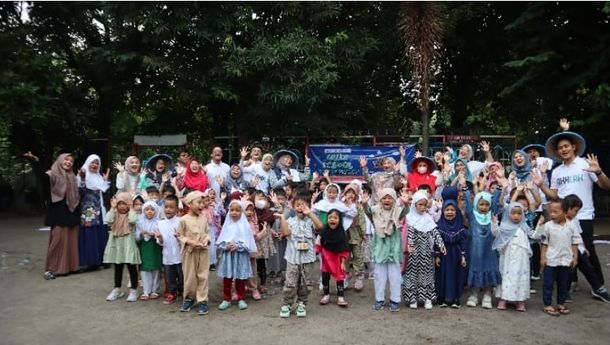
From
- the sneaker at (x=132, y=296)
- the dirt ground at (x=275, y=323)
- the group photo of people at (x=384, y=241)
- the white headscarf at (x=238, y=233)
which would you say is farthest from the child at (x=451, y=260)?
the sneaker at (x=132, y=296)

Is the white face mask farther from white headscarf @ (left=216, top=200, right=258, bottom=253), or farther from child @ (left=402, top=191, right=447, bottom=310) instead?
child @ (left=402, top=191, right=447, bottom=310)

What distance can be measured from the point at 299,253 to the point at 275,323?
2.75 feet

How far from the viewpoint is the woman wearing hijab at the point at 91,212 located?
7.87 m

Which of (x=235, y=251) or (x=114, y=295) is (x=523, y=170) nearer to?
(x=235, y=251)

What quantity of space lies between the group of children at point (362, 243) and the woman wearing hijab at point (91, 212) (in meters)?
1.50

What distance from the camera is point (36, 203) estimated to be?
17.2 metres

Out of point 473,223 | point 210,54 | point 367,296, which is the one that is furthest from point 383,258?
point 210,54

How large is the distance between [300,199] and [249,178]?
227 centimetres

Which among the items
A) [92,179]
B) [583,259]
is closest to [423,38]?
[583,259]

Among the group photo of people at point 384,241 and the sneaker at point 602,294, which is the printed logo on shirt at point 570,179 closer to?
the group photo of people at point 384,241

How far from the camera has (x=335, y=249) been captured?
594 centimetres

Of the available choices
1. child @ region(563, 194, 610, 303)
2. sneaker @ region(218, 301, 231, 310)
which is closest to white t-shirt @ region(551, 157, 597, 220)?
child @ region(563, 194, 610, 303)

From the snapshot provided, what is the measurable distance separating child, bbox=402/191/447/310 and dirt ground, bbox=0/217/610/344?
0.67 feet

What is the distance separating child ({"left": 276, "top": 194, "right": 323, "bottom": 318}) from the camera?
18.6 ft
